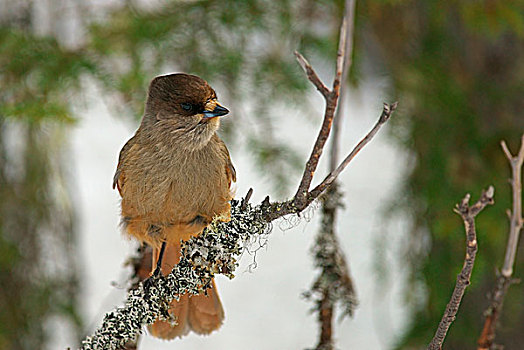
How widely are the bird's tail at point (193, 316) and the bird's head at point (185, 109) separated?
22cm

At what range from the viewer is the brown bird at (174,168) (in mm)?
763

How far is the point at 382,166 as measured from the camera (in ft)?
12.5

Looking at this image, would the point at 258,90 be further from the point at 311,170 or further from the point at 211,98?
the point at 311,170

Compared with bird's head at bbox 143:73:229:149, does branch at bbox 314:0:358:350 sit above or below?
below

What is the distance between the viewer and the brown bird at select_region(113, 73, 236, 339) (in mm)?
763

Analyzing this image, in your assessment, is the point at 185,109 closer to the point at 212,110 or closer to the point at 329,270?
the point at 212,110

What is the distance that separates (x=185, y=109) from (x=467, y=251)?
37cm

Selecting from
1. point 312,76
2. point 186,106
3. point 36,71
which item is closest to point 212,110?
point 186,106

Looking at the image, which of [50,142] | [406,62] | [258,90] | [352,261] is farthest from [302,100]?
[352,261]

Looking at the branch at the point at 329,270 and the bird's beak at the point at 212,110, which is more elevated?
the bird's beak at the point at 212,110

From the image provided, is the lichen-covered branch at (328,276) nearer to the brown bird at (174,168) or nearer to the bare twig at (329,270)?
the bare twig at (329,270)

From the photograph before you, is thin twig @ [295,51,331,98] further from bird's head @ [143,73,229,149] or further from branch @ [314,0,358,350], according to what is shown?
branch @ [314,0,358,350]

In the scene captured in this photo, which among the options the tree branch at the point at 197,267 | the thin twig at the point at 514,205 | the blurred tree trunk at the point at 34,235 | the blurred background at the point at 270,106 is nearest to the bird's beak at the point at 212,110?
the tree branch at the point at 197,267

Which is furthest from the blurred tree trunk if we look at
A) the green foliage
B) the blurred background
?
the green foliage
